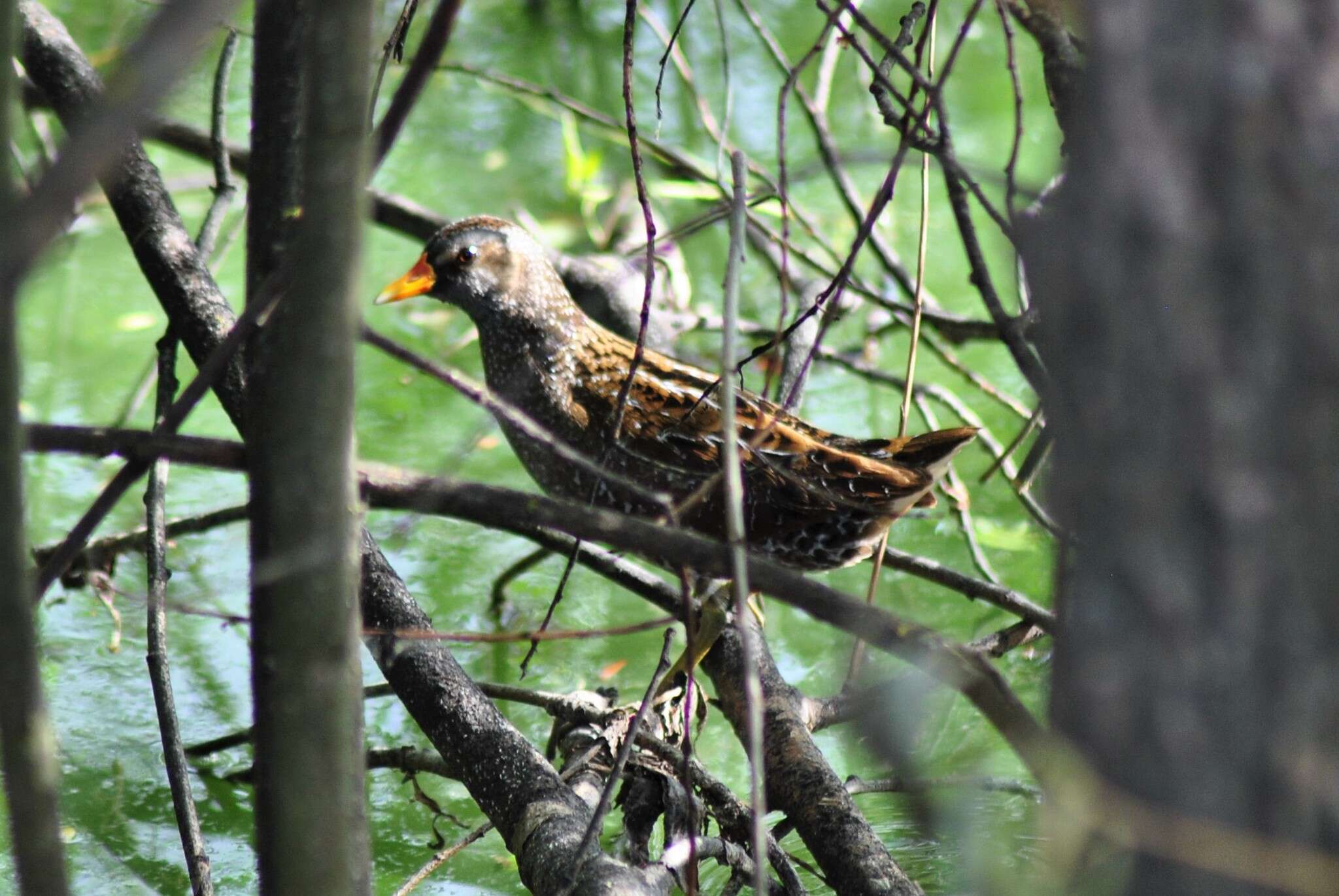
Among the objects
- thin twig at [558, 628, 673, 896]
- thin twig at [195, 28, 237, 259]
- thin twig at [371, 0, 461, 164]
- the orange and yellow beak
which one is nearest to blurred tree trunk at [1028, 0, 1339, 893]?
thin twig at [371, 0, 461, 164]

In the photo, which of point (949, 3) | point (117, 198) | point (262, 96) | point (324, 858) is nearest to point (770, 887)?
Result: point (324, 858)

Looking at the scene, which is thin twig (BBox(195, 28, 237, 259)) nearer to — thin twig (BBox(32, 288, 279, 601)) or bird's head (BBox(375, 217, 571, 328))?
bird's head (BBox(375, 217, 571, 328))

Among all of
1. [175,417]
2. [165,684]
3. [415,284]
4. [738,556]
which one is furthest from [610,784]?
[415,284]

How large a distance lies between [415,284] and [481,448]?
1151mm

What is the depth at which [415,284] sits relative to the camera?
3.34 metres

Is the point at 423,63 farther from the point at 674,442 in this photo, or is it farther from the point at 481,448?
the point at 481,448

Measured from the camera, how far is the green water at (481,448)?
9.37ft

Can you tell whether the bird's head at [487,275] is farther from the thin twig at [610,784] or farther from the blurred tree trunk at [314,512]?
the blurred tree trunk at [314,512]

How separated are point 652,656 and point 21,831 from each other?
7.93 ft

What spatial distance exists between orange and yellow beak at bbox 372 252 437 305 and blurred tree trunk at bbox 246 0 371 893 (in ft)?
6.67

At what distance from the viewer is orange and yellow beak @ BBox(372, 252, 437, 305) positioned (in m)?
3.34

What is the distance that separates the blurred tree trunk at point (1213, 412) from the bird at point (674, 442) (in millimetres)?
1570

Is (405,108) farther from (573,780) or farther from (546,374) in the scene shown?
(546,374)

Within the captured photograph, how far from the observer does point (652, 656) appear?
3.55m
